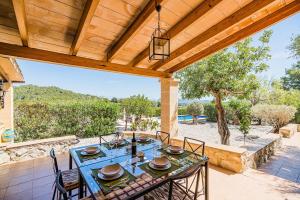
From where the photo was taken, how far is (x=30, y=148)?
390cm

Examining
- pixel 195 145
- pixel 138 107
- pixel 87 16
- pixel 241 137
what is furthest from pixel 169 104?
pixel 241 137

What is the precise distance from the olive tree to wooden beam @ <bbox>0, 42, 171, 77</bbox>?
7.11ft

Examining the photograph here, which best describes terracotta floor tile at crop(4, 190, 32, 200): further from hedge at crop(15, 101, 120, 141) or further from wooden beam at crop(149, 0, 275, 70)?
wooden beam at crop(149, 0, 275, 70)

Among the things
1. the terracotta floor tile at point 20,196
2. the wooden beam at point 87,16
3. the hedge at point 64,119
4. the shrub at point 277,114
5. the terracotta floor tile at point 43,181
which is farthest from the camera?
the shrub at point 277,114

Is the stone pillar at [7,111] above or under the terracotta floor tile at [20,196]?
above

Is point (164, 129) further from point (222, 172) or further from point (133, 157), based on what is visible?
point (133, 157)

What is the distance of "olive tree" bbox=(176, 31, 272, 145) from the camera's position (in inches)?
173

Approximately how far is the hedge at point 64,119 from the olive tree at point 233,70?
3727 millimetres

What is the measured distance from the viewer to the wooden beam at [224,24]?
1888mm

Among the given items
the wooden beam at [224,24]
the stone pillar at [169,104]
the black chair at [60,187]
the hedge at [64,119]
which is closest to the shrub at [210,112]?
the hedge at [64,119]

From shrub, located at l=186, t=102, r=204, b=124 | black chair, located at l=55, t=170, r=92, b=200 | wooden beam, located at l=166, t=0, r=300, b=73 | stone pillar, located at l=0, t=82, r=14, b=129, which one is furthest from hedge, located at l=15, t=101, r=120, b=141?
shrub, located at l=186, t=102, r=204, b=124

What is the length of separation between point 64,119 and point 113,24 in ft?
14.6

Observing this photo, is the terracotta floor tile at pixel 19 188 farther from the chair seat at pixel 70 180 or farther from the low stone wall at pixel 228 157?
the low stone wall at pixel 228 157

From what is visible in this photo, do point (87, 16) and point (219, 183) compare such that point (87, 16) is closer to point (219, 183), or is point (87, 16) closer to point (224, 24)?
point (224, 24)
